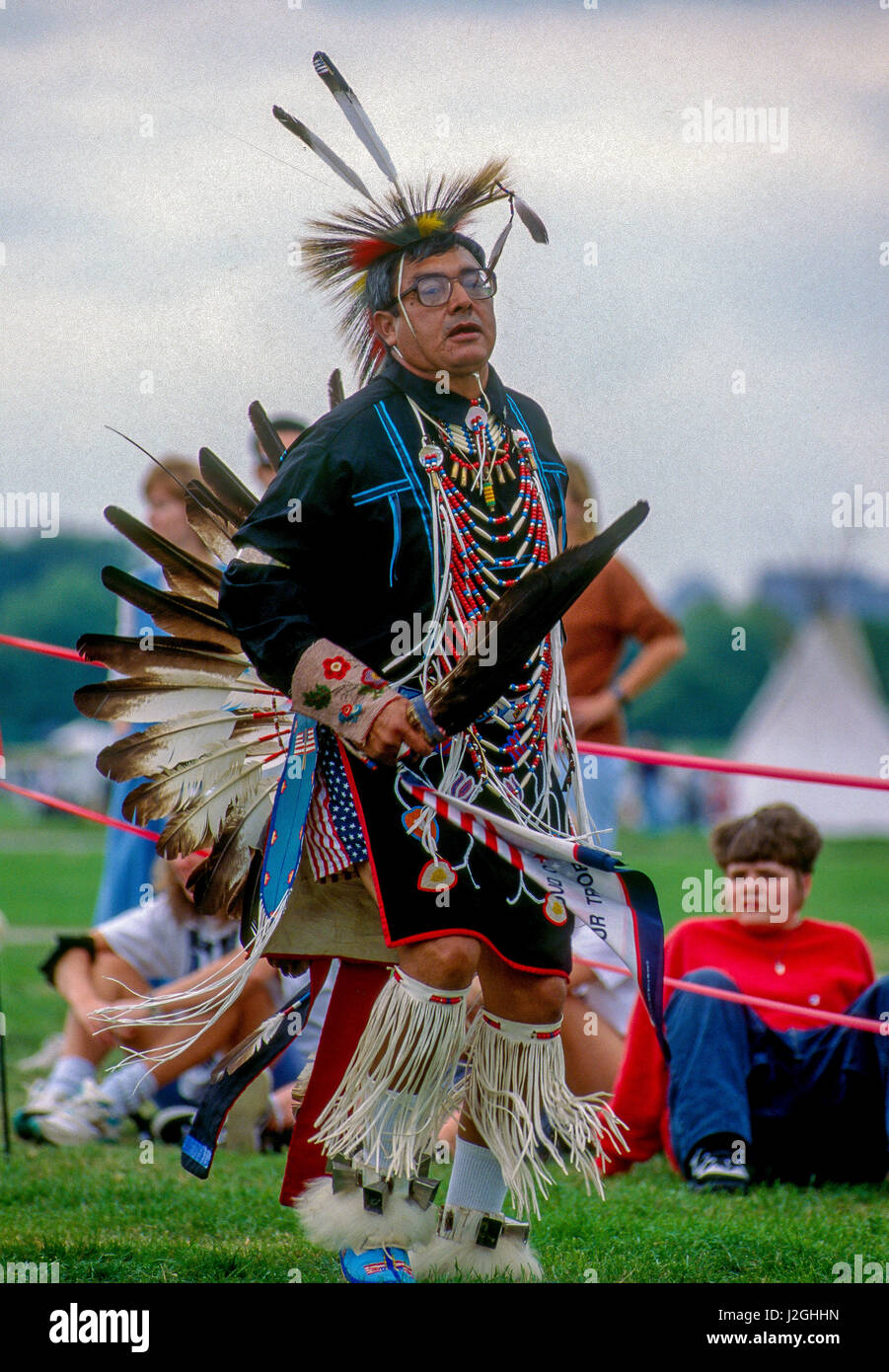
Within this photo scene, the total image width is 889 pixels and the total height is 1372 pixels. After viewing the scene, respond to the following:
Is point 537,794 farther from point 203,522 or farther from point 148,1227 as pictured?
point 148,1227

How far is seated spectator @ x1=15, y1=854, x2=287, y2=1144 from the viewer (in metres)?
4.65

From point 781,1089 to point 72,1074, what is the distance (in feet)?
6.63

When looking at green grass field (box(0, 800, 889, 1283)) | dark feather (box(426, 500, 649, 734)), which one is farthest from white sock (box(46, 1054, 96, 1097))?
dark feather (box(426, 500, 649, 734))

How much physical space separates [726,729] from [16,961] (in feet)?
204

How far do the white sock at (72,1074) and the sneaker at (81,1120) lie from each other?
0.06 m

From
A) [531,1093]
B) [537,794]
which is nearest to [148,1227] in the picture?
[531,1093]

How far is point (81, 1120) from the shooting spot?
4648 mm

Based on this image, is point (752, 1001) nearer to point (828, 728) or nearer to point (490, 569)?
point (490, 569)

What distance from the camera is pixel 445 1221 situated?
306cm

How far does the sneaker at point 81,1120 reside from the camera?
4617mm

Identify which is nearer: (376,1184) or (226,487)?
(376,1184)

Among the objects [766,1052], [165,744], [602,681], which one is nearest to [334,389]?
[165,744]
